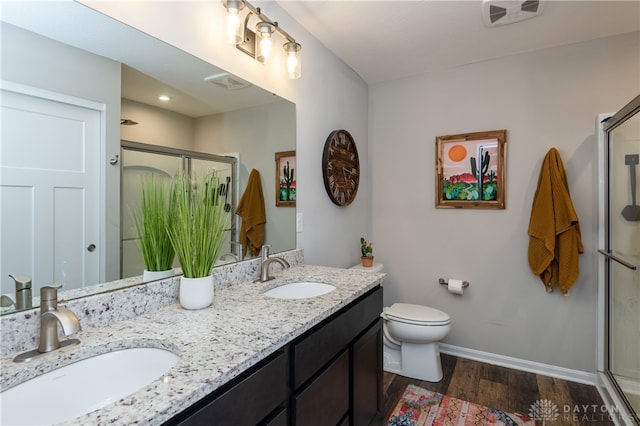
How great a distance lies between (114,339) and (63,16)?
0.97 m

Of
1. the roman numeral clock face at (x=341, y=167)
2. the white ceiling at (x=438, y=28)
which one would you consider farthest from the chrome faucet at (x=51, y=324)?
the white ceiling at (x=438, y=28)

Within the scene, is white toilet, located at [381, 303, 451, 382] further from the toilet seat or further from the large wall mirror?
the large wall mirror

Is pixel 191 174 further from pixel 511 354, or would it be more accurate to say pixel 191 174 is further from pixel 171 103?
pixel 511 354

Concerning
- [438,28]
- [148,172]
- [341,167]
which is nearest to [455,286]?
[341,167]

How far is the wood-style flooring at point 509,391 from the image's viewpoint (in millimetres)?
1937

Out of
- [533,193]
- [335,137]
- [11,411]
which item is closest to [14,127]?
[11,411]

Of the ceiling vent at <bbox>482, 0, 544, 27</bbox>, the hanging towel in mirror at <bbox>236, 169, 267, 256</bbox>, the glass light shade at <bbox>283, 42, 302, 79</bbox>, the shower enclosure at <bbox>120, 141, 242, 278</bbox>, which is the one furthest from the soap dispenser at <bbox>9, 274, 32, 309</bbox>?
the ceiling vent at <bbox>482, 0, 544, 27</bbox>

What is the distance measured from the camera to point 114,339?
90cm

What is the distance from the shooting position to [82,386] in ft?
2.60

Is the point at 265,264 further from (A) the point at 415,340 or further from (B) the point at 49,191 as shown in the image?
(A) the point at 415,340

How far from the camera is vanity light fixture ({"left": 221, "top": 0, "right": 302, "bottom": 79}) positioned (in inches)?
56.8

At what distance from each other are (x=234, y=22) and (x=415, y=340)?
7.27 ft

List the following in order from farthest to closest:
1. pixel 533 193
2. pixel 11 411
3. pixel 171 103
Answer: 1. pixel 533 193
2. pixel 171 103
3. pixel 11 411

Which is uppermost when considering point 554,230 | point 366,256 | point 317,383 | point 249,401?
point 554,230
